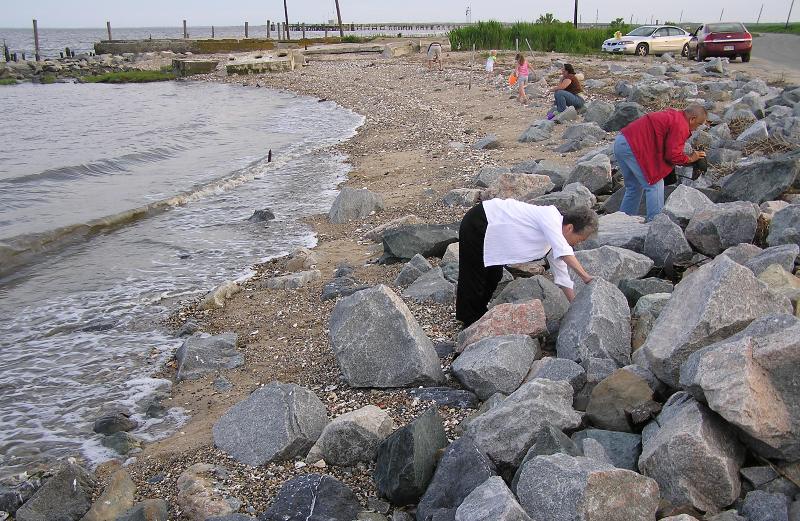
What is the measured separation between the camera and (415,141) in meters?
15.3

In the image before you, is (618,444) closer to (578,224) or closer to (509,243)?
(578,224)

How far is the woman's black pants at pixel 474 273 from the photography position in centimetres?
526

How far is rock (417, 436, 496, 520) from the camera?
3260mm

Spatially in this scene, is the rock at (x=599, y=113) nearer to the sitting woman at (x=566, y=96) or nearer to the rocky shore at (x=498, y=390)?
the sitting woman at (x=566, y=96)

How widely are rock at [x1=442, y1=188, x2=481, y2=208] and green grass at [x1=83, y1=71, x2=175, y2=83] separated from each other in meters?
35.5

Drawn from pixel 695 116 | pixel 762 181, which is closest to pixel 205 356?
pixel 695 116

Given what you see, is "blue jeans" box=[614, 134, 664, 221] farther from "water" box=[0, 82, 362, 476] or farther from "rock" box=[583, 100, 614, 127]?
"rock" box=[583, 100, 614, 127]

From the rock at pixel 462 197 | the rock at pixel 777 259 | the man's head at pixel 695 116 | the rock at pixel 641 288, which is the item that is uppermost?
the man's head at pixel 695 116

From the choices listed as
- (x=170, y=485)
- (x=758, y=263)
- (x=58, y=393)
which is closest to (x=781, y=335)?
(x=758, y=263)

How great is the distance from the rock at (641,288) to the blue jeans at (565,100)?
33.4 ft

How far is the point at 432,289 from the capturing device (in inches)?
239

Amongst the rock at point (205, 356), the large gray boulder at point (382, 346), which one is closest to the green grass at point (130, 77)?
the rock at point (205, 356)

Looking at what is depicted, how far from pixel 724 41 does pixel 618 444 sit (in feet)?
86.9

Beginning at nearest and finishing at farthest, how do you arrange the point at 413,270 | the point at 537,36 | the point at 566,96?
the point at 413,270, the point at 566,96, the point at 537,36
